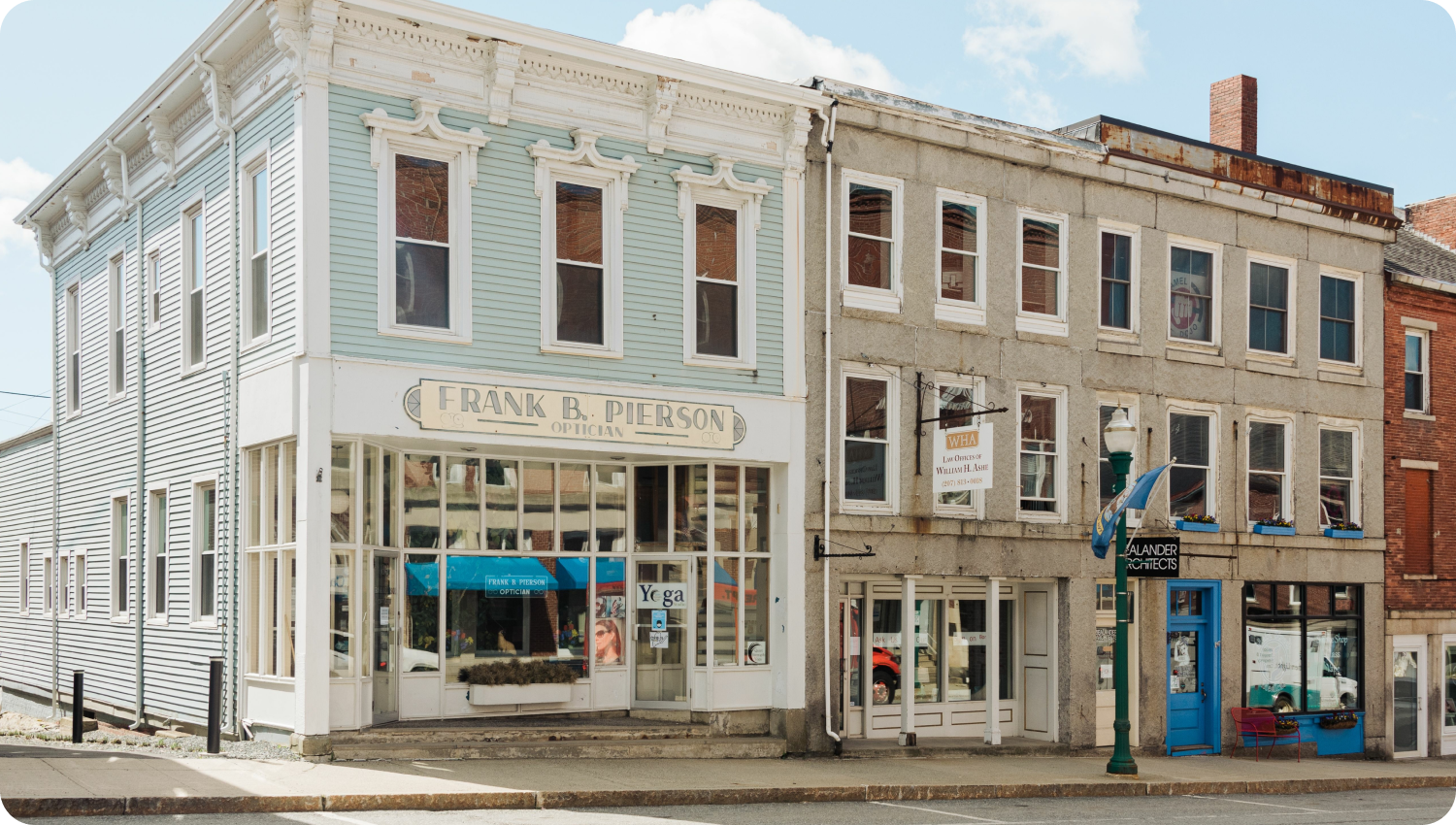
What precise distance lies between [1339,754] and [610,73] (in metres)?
17.8

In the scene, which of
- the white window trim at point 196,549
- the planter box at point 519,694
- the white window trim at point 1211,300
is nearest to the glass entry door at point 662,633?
the planter box at point 519,694

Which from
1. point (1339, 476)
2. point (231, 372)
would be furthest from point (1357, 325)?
point (231, 372)

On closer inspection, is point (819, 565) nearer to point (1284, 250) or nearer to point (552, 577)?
point (552, 577)

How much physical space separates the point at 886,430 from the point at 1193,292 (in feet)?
23.0

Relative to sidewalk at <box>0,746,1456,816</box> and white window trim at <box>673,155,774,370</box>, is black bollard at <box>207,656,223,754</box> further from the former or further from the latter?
white window trim at <box>673,155,774,370</box>

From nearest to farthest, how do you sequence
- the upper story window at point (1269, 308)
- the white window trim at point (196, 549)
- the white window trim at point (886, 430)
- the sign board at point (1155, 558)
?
1. the white window trim at point (196, 549)
2. the white window trim at point (886, 430)
3. the sign board at point (1155, 558)
4. the upper story window at point (1269, 308)

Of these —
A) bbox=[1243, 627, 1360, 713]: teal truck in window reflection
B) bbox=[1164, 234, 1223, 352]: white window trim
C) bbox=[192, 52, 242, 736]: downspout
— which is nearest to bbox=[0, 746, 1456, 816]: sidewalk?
bbox=[192, 52, 242, 736]: downspout

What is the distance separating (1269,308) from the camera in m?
25.3

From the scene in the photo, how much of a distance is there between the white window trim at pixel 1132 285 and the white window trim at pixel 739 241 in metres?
6.60

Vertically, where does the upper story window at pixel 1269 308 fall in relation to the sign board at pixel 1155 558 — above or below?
above

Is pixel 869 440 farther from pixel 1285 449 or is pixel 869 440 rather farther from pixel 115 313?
pixel 115 313

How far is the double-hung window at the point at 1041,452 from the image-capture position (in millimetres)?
22359

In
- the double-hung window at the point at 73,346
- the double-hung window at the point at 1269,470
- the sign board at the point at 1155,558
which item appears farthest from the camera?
the double-hung window at the point at 1269,470

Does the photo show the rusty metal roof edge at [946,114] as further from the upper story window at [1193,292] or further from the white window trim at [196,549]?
the white window trim at [196,549]
